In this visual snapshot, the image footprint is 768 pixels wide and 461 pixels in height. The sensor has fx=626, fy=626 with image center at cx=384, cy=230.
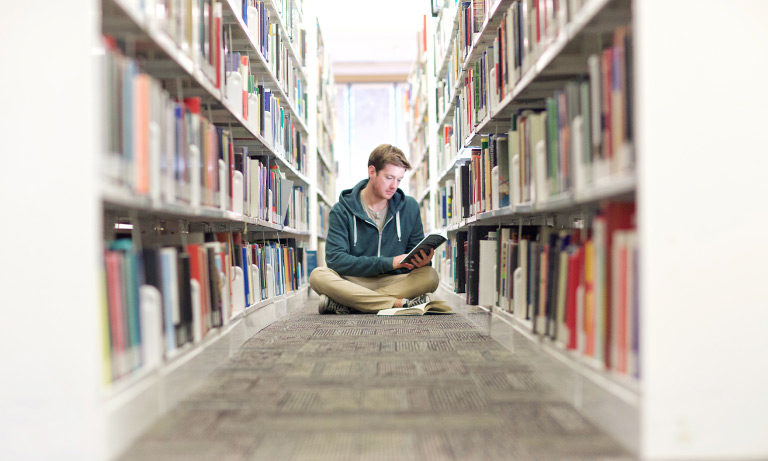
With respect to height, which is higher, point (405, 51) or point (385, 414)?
point (405, 51)

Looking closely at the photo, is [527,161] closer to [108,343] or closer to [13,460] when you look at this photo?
[108,343]

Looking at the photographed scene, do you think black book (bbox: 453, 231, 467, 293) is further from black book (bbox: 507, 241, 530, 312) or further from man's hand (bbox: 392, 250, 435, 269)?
black book (bbox: 507, 241, 530, 312)

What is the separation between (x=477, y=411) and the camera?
151 centimetres

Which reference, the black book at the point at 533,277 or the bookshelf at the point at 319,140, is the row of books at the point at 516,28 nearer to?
the black book at the point at 533,277

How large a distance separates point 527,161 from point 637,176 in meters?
0.98

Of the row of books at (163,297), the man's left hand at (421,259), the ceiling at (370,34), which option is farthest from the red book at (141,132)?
the ceiling at (370,34)

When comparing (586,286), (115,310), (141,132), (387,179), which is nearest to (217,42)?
(141,132)

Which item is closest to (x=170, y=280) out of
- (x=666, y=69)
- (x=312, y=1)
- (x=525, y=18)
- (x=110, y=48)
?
(x=110, y=48)

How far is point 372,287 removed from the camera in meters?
3.90

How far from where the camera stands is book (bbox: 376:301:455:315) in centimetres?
360

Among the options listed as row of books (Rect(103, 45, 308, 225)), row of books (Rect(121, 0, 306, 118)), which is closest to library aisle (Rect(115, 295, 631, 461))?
row of books (Rect(103, 45, 308, 225))

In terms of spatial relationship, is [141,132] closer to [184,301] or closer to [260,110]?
[184,301]

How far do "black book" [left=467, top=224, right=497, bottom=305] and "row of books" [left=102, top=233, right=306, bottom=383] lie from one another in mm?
1046

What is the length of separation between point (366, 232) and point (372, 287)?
360 mm
